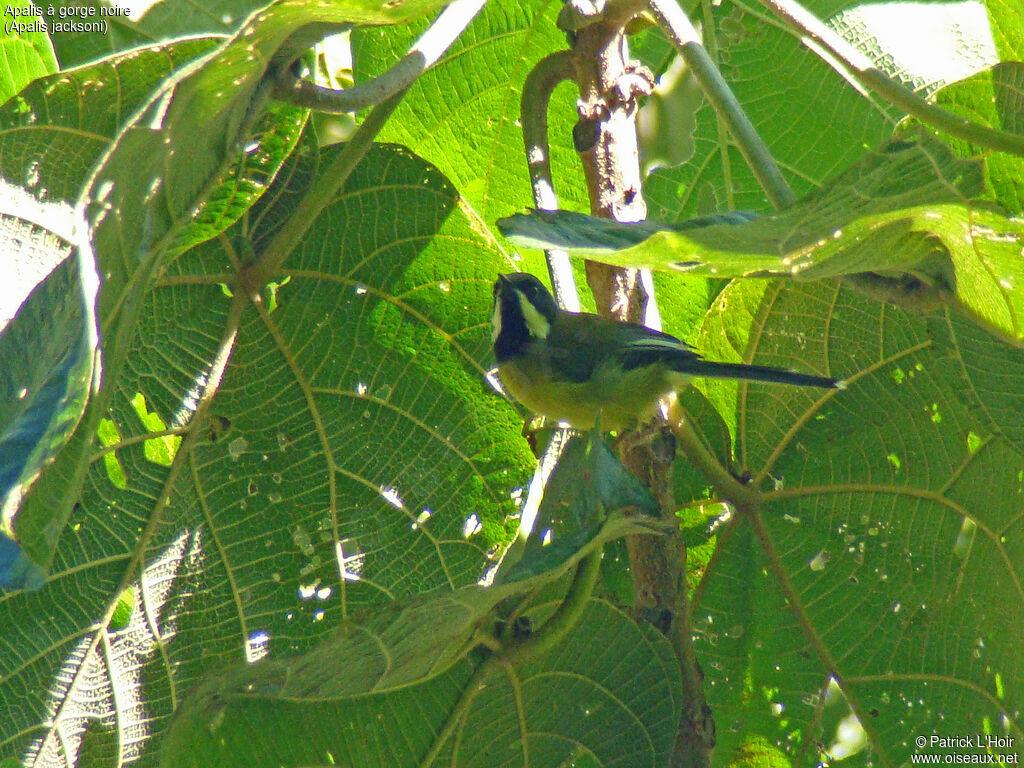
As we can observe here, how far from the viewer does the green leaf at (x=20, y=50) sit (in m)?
1.84

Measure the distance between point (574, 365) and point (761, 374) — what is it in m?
1.11

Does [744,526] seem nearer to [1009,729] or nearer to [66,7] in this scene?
[1009,729]

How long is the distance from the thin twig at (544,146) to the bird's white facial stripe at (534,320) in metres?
0.96

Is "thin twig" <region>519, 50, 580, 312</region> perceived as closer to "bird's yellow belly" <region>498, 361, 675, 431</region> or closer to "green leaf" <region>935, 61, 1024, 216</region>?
"green leaf" <region>935, 61, 1024, 216</region>

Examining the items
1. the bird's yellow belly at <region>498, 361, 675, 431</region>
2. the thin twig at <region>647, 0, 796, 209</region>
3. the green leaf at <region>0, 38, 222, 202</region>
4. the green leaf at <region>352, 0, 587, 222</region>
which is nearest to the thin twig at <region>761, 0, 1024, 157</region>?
the thin twig at <region>647, 0, 796, 209</region>

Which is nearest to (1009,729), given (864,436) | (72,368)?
(864,436)

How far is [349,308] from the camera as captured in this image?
2141 millimetres

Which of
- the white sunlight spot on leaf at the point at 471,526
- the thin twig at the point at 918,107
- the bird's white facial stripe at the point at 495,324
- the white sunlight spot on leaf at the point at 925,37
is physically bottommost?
the white sunlight spot on leaf at the point at 471,526

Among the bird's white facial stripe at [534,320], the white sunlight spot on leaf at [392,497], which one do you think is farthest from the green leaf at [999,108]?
the bird's white facial stripe at [534,320]

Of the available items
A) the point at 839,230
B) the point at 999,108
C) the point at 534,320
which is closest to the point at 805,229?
the point at 839,230

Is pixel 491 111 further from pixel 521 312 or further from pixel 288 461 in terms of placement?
pixel 288 461

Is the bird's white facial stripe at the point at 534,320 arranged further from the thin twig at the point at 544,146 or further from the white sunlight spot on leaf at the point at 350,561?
the white sunlight spot on leaf at the point at 350,561

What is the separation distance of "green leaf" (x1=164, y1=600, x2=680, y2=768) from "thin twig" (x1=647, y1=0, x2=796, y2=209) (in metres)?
0.75

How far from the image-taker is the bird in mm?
2703
